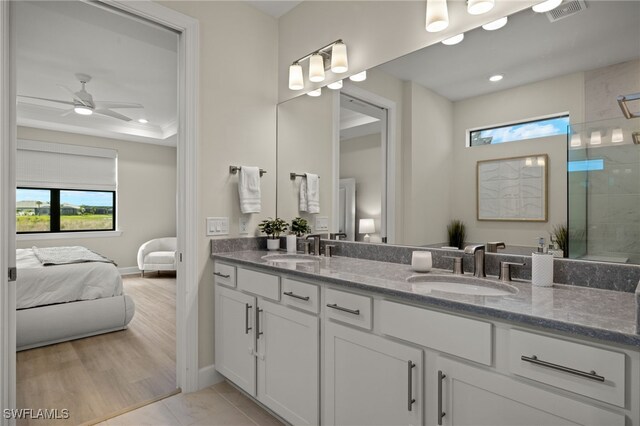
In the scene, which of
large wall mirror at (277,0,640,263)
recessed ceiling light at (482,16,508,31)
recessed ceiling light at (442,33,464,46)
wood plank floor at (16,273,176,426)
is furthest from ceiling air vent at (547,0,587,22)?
wood plank floor at (16,273,176,426)

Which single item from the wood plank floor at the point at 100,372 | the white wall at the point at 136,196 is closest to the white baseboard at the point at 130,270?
the white wall at the point at 136,196

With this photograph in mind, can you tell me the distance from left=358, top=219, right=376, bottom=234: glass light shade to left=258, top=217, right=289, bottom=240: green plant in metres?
0.65

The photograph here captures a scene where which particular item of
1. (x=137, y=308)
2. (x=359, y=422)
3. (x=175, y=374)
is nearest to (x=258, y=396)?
(x=359, y=422)

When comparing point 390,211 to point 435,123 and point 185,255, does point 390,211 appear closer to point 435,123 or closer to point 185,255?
point 435,123

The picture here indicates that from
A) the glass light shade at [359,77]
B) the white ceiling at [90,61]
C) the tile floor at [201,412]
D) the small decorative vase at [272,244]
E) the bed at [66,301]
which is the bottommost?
the tile floor at [201,412]

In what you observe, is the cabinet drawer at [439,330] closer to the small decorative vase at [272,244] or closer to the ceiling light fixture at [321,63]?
the small decorative vase at [272,244]

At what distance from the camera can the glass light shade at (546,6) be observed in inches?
55.4

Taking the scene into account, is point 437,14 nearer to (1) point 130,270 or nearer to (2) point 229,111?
(2) point 229,111

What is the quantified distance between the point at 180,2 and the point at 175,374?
98.6 inches

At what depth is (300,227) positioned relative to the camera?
2535mm

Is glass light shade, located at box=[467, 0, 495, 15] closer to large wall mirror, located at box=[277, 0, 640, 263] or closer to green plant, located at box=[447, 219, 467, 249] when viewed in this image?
large wall mirror, located at box=[277, 0, 640, 263]

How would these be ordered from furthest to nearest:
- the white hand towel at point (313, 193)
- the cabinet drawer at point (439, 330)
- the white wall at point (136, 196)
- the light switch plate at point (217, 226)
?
the white wall at point (136, 196) < the white hand towel at point (313, 193) < the light switch plate at point (217, 226) < the cabinet drawer at point (439, 330)

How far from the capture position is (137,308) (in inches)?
163

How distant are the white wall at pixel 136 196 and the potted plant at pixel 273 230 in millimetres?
4866
